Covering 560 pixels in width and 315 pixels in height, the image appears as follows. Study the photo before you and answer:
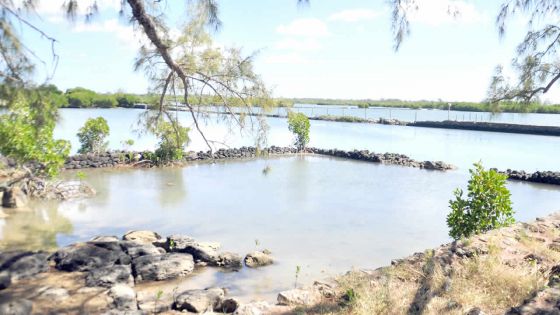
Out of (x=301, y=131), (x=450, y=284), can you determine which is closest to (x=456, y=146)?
(x=301, y=131)

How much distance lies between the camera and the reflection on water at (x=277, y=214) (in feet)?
22.7

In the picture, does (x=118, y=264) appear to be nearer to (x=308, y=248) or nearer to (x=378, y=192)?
(x=308, y=248)

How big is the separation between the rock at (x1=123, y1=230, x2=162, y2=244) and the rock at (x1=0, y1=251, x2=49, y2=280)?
5.53ft

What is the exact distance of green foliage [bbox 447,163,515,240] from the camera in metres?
6.28

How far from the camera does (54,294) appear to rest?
488 cm

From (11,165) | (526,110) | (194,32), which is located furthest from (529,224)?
(11,165)

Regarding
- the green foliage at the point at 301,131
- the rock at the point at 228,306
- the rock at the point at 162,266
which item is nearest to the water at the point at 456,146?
the green foliage at the point at 301,131

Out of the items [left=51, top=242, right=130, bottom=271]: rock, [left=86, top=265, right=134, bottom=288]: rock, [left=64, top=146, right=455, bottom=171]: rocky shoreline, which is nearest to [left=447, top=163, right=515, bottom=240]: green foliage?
[left=86, top=265, right=134, bottom=288]: rock

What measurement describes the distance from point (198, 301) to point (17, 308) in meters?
1.66

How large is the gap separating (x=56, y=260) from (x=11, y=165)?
8261mm

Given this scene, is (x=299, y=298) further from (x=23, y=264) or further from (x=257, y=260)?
(x=23, y=264)

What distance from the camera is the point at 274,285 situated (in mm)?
5941

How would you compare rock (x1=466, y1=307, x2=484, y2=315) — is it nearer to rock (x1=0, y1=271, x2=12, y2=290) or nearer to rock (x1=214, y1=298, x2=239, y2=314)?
rock (x1=214, y1=298, x2=239, y2=314)

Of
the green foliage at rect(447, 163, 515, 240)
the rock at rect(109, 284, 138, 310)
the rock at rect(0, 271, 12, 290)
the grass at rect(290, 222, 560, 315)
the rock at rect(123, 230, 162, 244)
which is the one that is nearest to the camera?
the grass at rect(290, 222, 560, 315)
